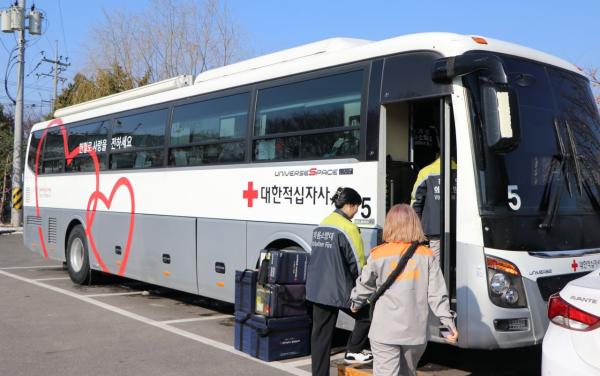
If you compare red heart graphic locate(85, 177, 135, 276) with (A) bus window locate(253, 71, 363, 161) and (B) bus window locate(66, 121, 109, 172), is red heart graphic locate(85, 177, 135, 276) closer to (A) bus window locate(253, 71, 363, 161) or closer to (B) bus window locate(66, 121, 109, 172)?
(B) bus window locate(66, 121, 109, 172)

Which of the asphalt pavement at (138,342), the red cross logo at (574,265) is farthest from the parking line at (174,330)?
the red cross logo at (574,265)

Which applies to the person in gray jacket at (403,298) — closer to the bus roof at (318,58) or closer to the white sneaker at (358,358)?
the white sneaker at (358,358)

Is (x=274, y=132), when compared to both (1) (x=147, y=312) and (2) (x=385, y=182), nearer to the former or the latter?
(2) (x=385, y=182)

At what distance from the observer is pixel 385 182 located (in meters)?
6.54

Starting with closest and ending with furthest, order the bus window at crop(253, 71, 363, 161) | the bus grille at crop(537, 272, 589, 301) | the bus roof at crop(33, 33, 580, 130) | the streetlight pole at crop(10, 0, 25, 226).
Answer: the bus grille at crop(537, 272, 589, 301) → the bus roof at crop(33, 33, 580, 130) → the bus window at crop(253, 71, 363, 161) → the streetlight pole at crop(10, 0, 25, 226)

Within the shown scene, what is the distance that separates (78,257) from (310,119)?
7.05 metres

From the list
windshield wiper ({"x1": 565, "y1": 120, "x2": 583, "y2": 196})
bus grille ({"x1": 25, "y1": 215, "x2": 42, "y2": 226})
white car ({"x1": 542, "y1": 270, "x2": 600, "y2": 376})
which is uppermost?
A: windshield wiper ({"x1": 565, "y1": 120, "x2": 583, "y2": 196})

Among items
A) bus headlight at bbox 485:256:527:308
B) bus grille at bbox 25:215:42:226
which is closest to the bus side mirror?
bus headlight at bbox 485:256:527:308

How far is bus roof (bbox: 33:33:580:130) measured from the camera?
20.2 feet

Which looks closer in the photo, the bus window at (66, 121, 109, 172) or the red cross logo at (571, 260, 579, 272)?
the red cross logo at (571, 260, 579, 272)

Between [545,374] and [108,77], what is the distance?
2715cm

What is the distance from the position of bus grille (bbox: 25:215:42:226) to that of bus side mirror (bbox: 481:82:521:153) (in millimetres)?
10846

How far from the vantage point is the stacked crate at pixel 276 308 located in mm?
6734

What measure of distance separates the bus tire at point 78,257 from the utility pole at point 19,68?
1523cm
